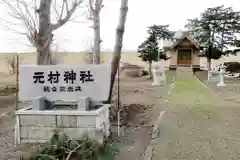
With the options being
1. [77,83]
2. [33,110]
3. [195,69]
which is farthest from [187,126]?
[195,69]

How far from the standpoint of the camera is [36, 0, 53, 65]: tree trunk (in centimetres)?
975

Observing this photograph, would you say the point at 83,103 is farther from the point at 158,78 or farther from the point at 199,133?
the point at 158,78

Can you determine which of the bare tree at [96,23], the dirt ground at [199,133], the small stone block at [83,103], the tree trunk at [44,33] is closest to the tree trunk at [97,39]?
the bare tree at [96,23]

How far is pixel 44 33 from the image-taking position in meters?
9.98

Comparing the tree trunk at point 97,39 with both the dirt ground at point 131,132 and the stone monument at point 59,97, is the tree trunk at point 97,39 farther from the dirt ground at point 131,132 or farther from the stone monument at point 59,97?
the stone monument at point 59,97

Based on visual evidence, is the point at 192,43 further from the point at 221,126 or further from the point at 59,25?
the point at 221,126

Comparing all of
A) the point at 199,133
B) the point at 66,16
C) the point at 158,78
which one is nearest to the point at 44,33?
the point at 66,16

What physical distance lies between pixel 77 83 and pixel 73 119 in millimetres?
753

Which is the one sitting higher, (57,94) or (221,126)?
(57,94)

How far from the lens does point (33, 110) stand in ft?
22.1

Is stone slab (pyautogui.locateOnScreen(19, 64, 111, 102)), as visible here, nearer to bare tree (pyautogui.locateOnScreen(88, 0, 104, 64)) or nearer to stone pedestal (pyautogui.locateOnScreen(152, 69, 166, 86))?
bare tree (pyautogui.locateOnScreen(88, 0, 104, 64))

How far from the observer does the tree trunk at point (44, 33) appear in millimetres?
9750

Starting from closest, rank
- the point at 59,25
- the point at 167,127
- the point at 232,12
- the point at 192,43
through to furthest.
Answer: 1. the point at 167,127
2. the point at 59,25
3. the point at 232,12
4. the point at 192,43

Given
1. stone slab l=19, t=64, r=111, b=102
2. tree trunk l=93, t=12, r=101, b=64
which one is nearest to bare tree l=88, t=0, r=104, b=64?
tree trunk l=93, t=12, r=101, b=64
